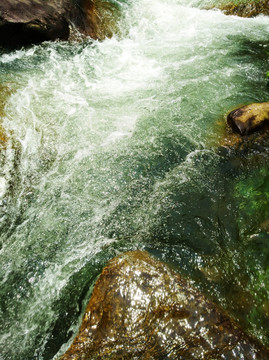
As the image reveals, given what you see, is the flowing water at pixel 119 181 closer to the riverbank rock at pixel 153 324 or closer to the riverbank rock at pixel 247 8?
the riverbank rock at pixel 153 324

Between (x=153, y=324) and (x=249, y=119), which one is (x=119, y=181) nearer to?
(x=153, y=324)

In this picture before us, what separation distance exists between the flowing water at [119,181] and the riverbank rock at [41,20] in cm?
46

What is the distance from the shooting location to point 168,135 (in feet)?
16.6

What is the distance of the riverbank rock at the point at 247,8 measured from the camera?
1012 centimetres

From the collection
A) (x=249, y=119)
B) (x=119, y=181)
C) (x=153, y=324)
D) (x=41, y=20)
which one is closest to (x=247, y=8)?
(x=249, y=119)

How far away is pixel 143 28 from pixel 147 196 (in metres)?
8.48

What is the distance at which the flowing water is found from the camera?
9.72 ft

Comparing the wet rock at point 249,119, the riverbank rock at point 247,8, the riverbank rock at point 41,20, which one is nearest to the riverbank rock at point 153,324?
the wet rock at point 249,119

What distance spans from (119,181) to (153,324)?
247 cm

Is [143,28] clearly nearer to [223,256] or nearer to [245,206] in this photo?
[245,206]

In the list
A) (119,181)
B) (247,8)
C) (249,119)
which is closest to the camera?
(119,181)

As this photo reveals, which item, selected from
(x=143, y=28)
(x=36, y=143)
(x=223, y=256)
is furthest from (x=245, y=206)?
(x=143, y=28)

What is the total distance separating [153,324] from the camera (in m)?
2.41

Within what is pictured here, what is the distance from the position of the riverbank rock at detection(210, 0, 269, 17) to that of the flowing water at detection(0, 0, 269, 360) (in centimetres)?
421
